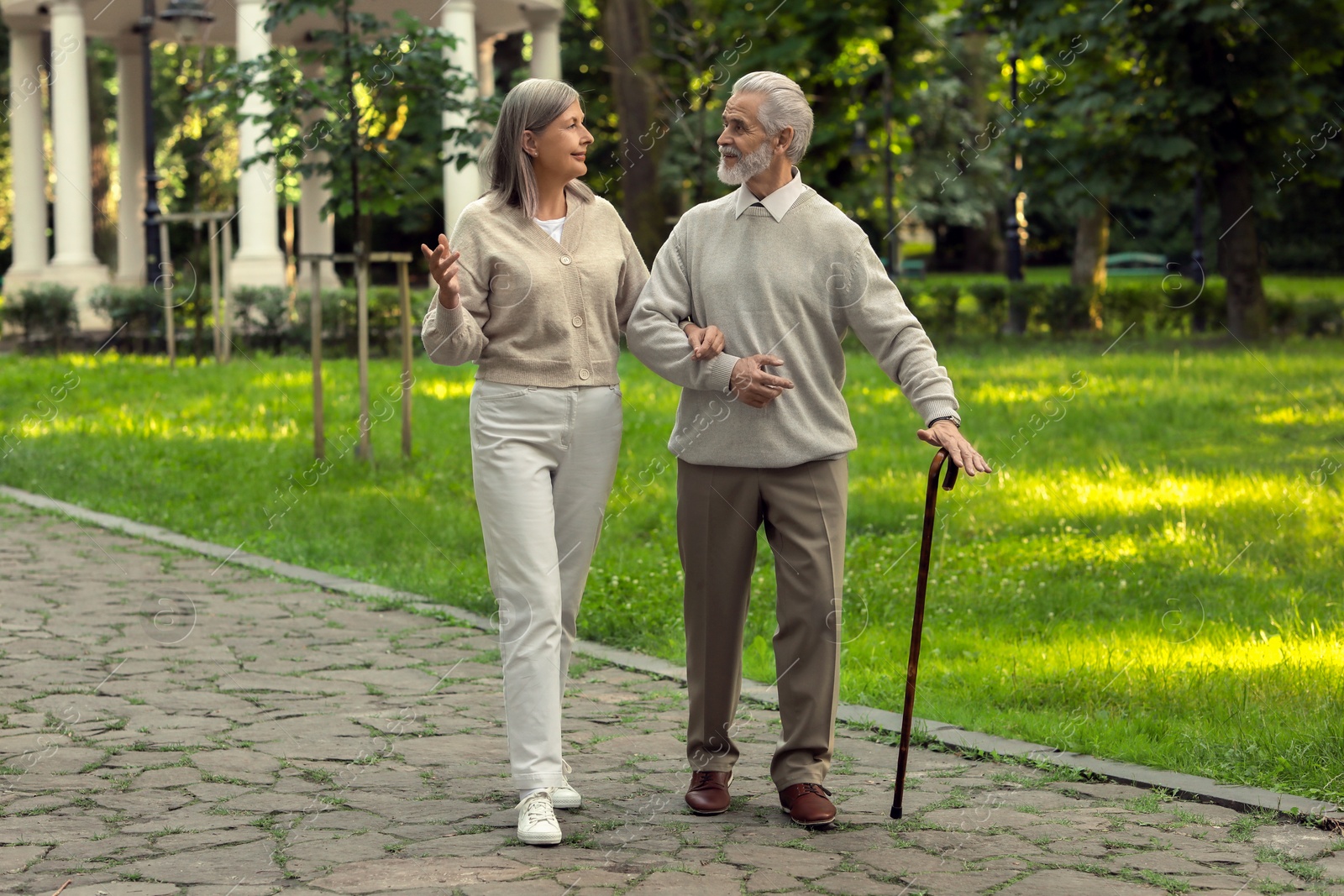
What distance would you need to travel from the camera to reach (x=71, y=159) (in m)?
28.9

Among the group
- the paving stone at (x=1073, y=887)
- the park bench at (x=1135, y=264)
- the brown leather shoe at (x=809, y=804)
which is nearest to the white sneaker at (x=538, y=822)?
the brown leather shoe at (x=809, y=804)

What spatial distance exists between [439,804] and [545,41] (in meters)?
24.8

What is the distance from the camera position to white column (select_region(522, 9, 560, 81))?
28.1 metres

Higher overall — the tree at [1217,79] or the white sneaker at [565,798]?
the tree at [1217,79]

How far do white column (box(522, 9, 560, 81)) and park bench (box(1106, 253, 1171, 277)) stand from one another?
3314cm

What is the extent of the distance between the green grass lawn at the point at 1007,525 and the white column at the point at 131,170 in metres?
14.7

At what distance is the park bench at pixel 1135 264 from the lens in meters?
57.0

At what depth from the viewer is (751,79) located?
4.56 m

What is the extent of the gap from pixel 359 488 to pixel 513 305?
272 inches

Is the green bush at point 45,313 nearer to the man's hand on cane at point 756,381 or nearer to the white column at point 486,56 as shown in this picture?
the white column at point 486,56

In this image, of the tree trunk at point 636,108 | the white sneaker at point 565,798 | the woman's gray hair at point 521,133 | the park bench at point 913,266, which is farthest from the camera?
the park bench at point 913,266

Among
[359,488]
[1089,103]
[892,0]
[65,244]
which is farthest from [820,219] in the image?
[65,244]

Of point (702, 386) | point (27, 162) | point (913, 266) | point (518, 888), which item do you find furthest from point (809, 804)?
point (913, 266)

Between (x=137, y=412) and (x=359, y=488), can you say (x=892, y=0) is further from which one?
(x=359, y=488)
